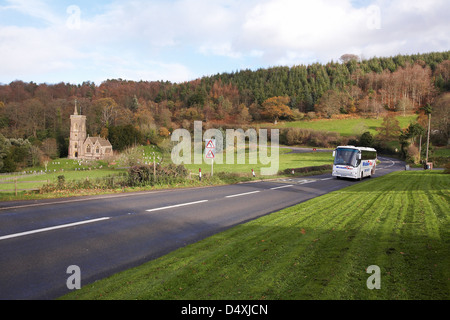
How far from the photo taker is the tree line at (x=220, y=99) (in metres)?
81.8

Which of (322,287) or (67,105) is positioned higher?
(67,105)

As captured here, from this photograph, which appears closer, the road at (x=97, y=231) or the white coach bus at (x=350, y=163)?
the road at (x=97, y=231)

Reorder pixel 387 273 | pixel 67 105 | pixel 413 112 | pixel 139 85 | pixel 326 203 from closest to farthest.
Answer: pixel 387 273, pixel 326 203, pixel 67 105, pixel 413 112, pixel 139 85

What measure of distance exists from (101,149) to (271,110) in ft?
200

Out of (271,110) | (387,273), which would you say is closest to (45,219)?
(387,273)

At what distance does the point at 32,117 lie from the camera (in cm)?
8238

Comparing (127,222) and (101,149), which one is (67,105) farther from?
(127,222)
